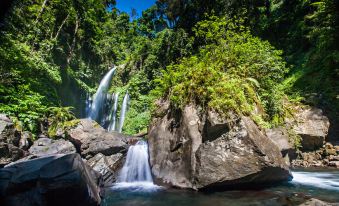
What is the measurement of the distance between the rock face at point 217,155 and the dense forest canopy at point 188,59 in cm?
72

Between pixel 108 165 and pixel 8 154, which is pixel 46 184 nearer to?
pixel 8 154

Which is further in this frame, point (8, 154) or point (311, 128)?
point (311, 128)

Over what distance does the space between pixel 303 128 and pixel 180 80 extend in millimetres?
6687

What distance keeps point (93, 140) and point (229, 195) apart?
21.7 feet

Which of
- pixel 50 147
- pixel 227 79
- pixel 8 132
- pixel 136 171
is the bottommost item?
pixel 136 171


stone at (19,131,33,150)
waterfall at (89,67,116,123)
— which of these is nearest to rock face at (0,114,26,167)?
stone at (19,131,33,150)

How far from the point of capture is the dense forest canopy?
10.1 meters

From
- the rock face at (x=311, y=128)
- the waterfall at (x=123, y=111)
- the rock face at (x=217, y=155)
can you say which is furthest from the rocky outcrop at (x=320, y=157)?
the waterfall at (x=123, y=111)

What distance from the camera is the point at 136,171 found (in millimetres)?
9664

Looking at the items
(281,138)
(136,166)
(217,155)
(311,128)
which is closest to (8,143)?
(136,166)

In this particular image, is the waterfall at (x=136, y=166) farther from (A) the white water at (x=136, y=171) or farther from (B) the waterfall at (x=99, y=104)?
(B) the waterfall at (x=99, y=104)

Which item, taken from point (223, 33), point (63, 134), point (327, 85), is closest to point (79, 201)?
point (63, 134)

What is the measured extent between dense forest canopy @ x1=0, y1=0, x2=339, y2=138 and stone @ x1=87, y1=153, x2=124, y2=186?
286 centimetres

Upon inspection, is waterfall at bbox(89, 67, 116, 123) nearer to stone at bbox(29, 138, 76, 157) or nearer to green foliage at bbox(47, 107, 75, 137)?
green foliage at bbox(47, 107, 75, 137)
